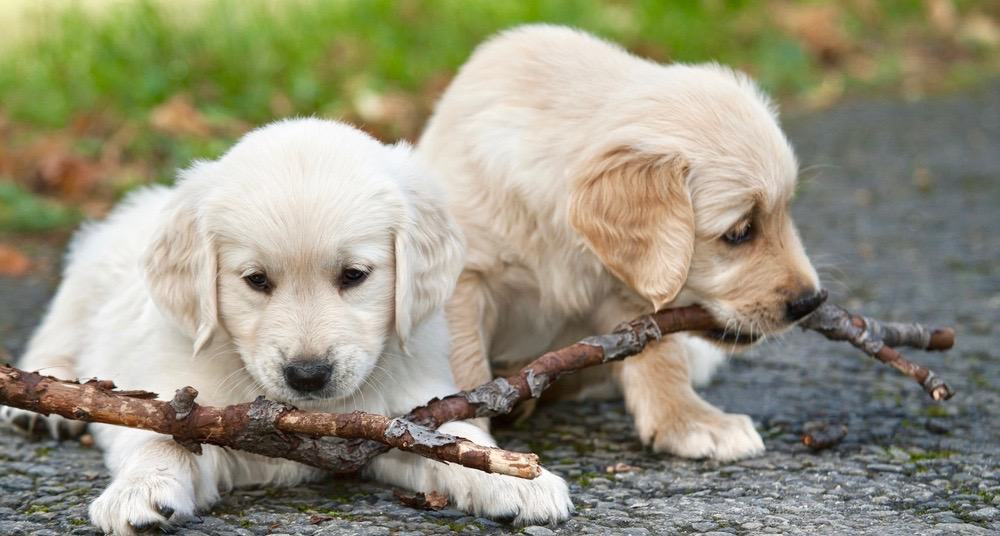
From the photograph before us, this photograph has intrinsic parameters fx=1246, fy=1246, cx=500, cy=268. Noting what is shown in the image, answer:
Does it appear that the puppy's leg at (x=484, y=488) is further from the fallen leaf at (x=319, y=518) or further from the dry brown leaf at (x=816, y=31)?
the dry brown leaf at (x=816, y=31)

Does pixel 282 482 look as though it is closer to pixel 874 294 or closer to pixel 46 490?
pixel 46 490

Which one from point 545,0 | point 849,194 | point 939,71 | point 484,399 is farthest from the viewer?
point 939,71

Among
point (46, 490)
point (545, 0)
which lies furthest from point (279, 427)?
point (545, 0)

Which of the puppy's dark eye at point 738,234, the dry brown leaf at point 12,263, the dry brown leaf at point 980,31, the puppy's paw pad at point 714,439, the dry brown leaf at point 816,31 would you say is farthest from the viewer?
the dry brown leaf at point 980,31

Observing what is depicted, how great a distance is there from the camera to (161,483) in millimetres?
3045

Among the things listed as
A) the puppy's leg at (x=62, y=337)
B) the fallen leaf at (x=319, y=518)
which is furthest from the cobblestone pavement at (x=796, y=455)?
the puppy's leg at (x=62, y=337)

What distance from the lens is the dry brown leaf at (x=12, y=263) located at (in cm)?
621

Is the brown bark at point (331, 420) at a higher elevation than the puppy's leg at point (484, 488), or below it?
higher

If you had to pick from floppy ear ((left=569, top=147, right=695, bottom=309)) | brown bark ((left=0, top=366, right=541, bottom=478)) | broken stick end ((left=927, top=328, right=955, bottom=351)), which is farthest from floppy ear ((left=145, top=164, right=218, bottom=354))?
broken stick end ((left=927, top=328, right=955, bottom=351))

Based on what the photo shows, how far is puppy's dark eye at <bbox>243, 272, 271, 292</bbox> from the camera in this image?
3.26m

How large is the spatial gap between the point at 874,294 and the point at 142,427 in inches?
148

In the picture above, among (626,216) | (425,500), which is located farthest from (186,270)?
(626,216)

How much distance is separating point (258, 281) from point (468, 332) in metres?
0.96

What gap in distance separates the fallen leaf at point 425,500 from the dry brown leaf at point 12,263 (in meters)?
3.67
